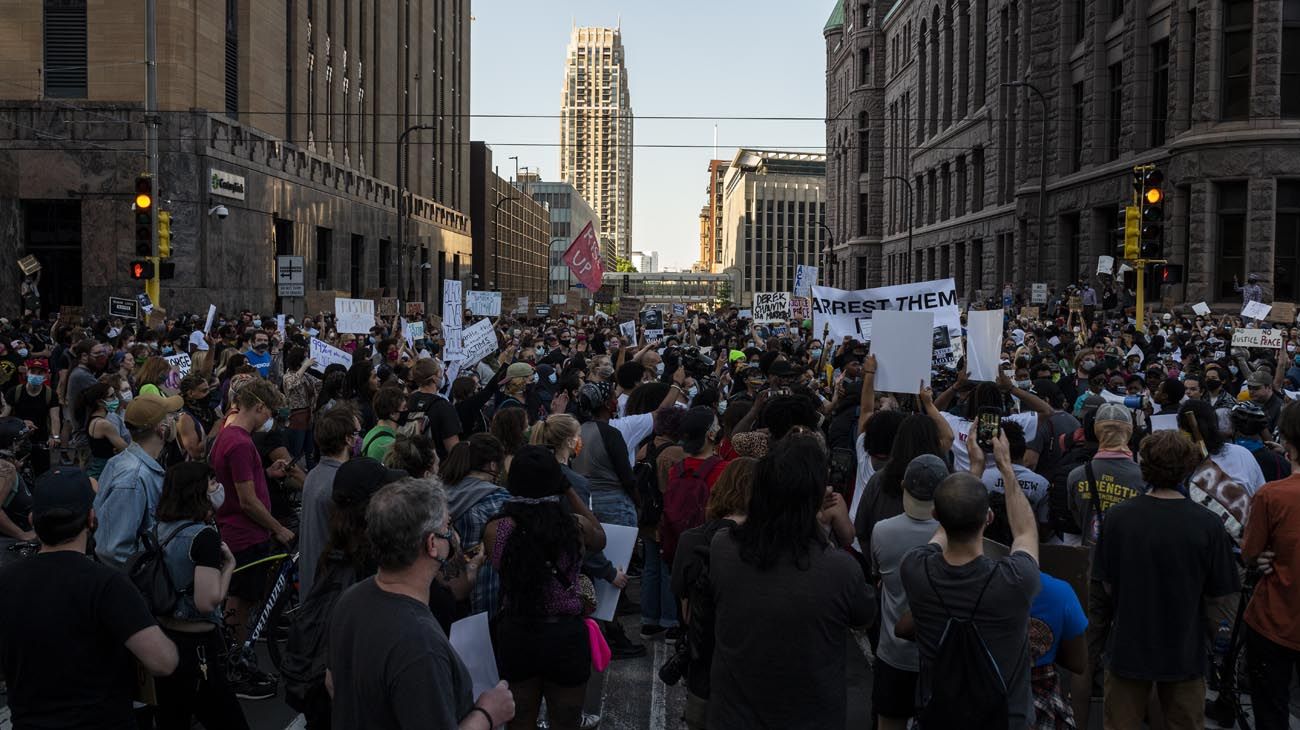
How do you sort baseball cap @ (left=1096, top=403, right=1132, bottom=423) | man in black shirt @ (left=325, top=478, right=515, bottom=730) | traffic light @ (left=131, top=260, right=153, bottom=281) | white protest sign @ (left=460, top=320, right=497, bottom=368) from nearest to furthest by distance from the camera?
man in black shirt @ (left=325, top=478, right=515, bottom=730) < baseball cap @ (left=1096, top=403, right=1132, bottom=423) < white protest sign @ (left=460, top=320, right=497, bottom=368) < traffic light @ (left=131, top=260, right=153, bottom=281)

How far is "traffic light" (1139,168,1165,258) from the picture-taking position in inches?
738

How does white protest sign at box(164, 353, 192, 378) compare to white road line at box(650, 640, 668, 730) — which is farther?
white protest sign at box(164, 353, 192, 378)

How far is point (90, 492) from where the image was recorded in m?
4.69

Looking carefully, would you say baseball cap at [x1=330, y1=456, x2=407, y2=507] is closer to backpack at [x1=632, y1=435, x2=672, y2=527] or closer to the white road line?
the white road line

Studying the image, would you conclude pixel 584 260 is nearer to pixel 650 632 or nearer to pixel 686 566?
pixel 650 632

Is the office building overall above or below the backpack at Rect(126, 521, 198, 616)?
above

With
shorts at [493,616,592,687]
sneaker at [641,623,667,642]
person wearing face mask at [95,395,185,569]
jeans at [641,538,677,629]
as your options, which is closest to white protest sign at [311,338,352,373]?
jeans at [641,538,677,629]

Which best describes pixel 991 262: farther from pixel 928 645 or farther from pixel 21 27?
pixel 928 645

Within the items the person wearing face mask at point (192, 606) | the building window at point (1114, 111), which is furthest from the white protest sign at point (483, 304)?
the building window at point (1114, 111)

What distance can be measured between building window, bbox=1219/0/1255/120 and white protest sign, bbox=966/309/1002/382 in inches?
947

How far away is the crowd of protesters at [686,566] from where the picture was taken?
4.03 meters

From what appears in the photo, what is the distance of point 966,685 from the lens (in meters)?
3.93

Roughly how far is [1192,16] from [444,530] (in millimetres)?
32876

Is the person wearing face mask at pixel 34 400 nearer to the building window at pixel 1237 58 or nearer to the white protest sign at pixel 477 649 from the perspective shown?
the white protest sign at pixel 477 649
